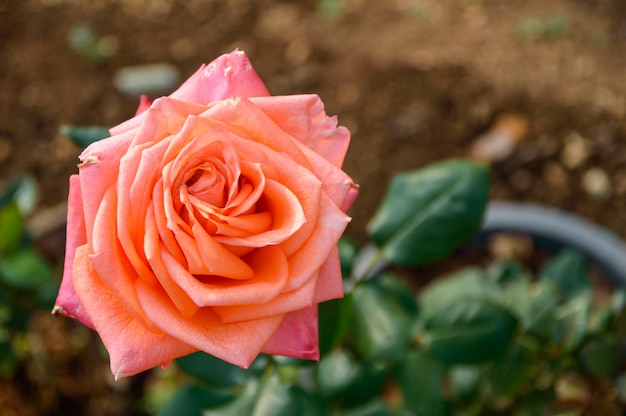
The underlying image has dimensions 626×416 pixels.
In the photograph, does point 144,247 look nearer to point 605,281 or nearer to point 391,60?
point 605,281

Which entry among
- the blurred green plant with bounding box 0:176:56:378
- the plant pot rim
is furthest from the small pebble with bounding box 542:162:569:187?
the blurred green plant with bounding box 0:176:56:378

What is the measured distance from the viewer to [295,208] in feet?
1.30

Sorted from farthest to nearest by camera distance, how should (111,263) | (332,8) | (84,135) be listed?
(332,8), (84,135), (111,263)

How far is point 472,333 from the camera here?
697mm

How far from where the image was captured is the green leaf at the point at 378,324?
671 millimetres

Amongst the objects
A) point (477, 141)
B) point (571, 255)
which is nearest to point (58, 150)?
point (477, 141)

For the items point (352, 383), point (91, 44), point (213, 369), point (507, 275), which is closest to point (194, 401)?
point (213, 369)

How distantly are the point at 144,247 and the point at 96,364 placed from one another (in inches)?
35.9

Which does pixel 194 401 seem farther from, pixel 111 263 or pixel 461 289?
pixel 461 289

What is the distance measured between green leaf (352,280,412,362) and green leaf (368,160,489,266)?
0.14 feet

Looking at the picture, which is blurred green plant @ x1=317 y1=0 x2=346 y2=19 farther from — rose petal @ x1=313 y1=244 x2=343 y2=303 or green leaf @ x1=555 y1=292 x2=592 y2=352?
rose petal @ x1=313 y1=244 x2=343 y2=303

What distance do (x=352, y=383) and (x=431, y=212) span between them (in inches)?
9.5

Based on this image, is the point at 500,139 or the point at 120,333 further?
the point at 500,139

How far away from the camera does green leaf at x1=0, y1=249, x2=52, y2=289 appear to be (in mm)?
807
